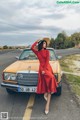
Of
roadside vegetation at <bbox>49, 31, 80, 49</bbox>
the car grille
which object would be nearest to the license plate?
the car grille

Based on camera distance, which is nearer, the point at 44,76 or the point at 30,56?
the point at 44,76

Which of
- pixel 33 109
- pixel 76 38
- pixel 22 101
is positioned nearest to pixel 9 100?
pixel 22 101

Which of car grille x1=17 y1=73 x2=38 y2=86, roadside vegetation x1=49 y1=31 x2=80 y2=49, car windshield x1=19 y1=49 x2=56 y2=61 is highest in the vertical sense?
car windshield x1=19 y1=49 x2=56 y2=61

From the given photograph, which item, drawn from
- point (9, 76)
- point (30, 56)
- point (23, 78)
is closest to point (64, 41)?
point (30, 56)

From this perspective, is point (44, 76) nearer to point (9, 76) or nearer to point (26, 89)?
point (26, 89)

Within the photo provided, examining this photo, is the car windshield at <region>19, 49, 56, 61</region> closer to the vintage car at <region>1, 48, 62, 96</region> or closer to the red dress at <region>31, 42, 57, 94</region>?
the vintage car at <region>1, 48, 62, 96</region>

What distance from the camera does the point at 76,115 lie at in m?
5.16

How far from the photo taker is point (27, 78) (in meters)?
5.94

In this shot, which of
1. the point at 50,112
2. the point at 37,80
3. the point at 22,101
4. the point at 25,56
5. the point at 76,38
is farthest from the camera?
the point at 76,38

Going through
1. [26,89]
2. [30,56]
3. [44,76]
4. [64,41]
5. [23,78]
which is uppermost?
[30,56]

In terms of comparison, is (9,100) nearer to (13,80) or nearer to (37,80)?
(13,80)

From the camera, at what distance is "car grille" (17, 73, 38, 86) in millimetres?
5914

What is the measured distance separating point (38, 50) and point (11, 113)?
162cm

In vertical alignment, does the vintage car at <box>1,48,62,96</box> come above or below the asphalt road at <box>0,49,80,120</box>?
above
